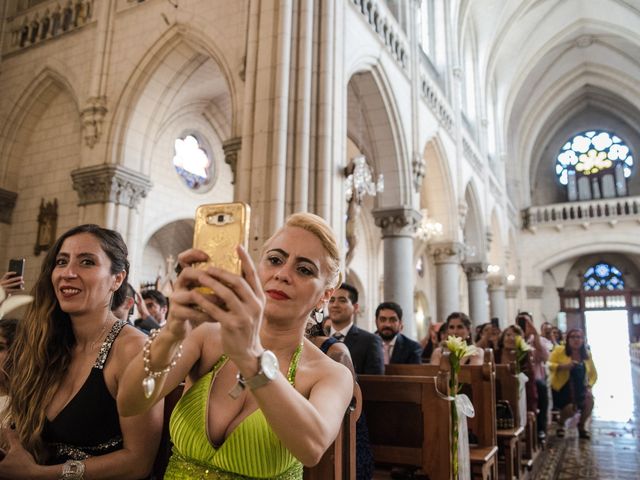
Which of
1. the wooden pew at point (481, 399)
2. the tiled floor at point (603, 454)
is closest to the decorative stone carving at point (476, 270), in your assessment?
the tiled floor at point (603, 454)

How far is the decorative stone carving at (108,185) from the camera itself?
9.59 meters

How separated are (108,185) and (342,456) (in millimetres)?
8712

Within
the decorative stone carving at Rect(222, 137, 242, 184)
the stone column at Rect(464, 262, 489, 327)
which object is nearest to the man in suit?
the decorative stone carving at Rect(222, 137, 242, 184)

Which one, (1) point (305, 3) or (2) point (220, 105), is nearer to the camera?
(1) point (305, 3)

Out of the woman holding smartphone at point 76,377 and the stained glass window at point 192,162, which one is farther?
the stained glass window at point 192,162

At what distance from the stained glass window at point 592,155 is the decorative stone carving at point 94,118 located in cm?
2263

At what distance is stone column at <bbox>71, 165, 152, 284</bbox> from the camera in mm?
9602

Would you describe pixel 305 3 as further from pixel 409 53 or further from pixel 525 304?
pixel 525 304

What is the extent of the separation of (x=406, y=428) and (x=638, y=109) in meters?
25.6

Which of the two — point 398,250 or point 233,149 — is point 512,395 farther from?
point 398,250

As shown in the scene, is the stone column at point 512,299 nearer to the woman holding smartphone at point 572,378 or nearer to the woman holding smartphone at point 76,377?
the woman holding smartphone at point 572,378

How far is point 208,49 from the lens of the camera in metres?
8.72

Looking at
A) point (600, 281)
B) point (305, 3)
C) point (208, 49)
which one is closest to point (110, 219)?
point (208, 49)

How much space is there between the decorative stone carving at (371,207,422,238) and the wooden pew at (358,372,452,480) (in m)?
7.62
